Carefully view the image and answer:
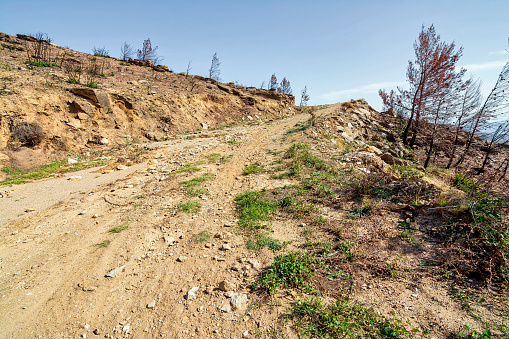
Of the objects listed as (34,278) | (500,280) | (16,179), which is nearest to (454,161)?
(500,280)

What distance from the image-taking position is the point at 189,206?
222 inches

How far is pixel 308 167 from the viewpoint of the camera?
7.50 m

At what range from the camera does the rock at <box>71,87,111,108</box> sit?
42.3ft

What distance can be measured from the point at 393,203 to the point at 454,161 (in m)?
16.2

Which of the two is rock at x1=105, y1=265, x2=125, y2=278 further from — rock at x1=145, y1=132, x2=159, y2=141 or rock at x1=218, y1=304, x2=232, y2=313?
rock at x1=145, y1=132, x2=159, y2=141

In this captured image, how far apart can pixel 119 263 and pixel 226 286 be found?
7.25 ft

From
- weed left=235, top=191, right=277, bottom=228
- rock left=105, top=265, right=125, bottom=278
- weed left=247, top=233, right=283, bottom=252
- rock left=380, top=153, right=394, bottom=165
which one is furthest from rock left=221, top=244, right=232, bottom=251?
rock left=380, top=153, right=394, bottom=165

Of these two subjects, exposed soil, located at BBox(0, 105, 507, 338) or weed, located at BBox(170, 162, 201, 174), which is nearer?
exposed soil, located at BBox(0, 105, 507, 338)

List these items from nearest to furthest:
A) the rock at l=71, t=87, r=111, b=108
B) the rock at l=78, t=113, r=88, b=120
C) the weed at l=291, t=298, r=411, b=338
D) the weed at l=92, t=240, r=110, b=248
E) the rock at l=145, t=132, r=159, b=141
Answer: the weed at l=291, t=298, r=411, b=338, the weed at l=92, t=240, r=110, b=248, the rock at l=78, t=113, r=88, b=120, the rock at l=71, t=87, r=111, b=108, the rock at l=145, t=132, r=159, b=141

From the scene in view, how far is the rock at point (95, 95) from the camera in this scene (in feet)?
42.3

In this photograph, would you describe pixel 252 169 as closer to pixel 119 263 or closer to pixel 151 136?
A: pixel 119 263

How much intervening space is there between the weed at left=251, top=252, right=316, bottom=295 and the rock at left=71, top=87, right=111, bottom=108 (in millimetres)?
15209

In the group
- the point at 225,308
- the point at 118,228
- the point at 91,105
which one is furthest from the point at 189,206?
the point at 91,105

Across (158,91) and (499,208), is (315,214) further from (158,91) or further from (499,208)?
(158,91)
